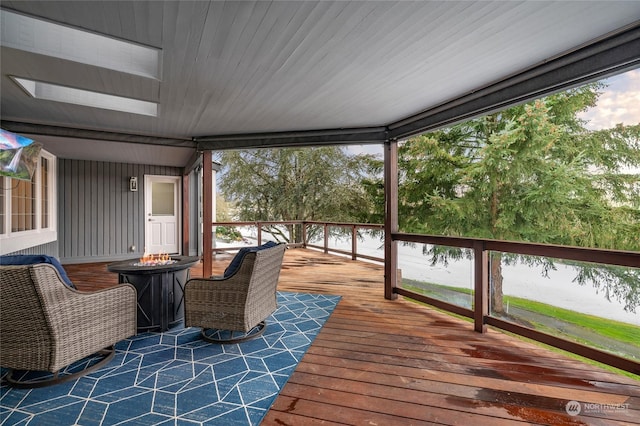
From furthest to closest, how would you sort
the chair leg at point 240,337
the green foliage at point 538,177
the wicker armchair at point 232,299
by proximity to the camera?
1. the green foliage at point 538,177
2. the chair leg at point 240,337
3. the wicker armchair at point 232,299

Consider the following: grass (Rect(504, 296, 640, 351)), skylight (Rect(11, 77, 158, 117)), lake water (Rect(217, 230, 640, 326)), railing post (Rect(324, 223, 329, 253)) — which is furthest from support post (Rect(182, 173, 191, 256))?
grass (Rect(504, 296, 640, 351))

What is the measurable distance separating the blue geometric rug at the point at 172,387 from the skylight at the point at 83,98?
9.28 feet

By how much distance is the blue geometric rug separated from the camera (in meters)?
1.96

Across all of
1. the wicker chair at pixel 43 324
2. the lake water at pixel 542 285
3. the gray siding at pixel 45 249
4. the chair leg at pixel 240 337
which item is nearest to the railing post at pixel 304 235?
the lake water at pixel 542 285

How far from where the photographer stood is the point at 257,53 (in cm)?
255

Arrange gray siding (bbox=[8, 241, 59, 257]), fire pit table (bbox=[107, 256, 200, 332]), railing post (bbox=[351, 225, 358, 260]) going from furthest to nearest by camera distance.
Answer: railing post (bbox=[351, 225, 358, 260]), gray siding (bbox=[8, 241, 59, 257]), fire pit table (bbox=[107, 256, 200, 332])

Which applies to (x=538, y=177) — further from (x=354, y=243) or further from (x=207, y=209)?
(x=207, y=209)

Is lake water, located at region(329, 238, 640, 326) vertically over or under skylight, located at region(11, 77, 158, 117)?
under

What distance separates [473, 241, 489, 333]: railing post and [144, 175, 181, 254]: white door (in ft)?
24.6

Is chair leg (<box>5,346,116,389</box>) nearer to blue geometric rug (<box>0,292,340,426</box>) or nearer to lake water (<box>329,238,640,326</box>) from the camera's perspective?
blue geometric rug (<box>0,292,340,426</box>)

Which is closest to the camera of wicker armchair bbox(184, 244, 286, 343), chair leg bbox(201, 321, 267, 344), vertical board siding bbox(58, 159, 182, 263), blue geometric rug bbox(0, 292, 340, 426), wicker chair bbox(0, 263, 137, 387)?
blue geometric rug bbox(0, 292, 340, 426)

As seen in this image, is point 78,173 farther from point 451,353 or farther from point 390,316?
point 451,353

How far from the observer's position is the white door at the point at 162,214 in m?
8.30

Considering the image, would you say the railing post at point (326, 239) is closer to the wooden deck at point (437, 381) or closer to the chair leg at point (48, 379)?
the wooden deck at point (437, 381)
